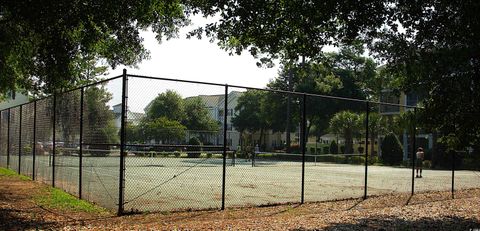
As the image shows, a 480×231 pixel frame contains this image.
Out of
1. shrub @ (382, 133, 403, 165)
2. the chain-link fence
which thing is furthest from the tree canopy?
shrub @ (382, 133, 403, 165)

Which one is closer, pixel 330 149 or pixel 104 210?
pixel 104 210

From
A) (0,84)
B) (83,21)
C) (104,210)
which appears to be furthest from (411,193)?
(0,84)

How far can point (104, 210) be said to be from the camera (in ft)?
34.2

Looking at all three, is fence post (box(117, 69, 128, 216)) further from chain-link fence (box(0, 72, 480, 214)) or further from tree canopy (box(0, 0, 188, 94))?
tree canopy (box(0, 0, 188, 94))

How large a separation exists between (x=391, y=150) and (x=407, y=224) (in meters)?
26.9

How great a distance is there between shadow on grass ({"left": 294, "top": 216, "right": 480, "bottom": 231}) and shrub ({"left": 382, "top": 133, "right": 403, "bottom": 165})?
889 inches

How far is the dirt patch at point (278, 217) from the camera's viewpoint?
8773 millimetres

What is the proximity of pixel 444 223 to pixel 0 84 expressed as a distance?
17.1 m

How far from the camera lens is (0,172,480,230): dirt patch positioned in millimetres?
8773

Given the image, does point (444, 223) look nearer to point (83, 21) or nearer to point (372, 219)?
point (372, 219)

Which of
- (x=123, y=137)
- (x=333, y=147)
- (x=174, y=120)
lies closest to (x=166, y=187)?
(x=174, y=120)

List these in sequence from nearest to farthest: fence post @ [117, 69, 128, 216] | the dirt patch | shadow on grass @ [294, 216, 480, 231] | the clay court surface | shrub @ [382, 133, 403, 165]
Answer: the dirt patch
shadow on grass @ [294, 216, 480, 231]
fence post @ [117, 69, 128, 216]
the clay court surface
shrub @ [382, 133, 403, 165]

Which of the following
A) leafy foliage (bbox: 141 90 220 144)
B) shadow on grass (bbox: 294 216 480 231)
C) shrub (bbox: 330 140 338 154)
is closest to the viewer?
shadow on grass (bbox: 294 216 480 231)

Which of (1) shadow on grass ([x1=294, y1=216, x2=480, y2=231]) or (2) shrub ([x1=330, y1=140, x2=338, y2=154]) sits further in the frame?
(2) shrub ([x1=330, y1=140, x2=338, y2=154])
